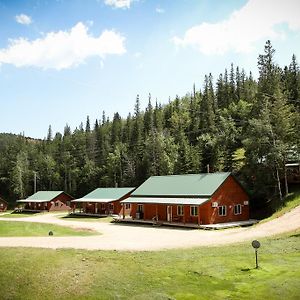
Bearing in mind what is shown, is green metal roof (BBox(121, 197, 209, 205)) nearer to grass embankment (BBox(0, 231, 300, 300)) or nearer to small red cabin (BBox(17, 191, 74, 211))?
grass embankment (BBox(0, 231, 300, 300))

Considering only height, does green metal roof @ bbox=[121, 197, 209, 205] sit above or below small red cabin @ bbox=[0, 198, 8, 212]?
above

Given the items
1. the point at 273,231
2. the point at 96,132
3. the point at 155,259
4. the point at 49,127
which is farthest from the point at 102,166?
the point at 155,259

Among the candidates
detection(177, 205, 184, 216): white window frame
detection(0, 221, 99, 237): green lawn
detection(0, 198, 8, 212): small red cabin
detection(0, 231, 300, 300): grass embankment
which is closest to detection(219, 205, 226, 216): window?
detection(177, 205, 184, 216): white window frame

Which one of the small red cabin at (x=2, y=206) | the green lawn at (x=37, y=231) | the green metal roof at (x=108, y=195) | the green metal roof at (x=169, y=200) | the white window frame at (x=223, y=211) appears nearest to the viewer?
the green lawn at (x=37, y=231)

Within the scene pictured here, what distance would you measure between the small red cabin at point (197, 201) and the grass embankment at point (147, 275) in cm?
2185

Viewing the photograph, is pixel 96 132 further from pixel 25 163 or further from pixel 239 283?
pixel 239 283

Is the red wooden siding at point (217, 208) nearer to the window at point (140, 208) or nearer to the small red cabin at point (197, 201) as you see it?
the small red cabin at point (197, 201)

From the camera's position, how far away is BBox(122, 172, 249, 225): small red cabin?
4297cm

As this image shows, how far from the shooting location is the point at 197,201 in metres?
42.6

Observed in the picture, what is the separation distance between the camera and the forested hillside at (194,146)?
47.9 meters

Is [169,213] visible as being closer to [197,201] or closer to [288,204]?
[197,201]

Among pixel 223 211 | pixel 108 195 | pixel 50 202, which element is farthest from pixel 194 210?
pixel 50 202

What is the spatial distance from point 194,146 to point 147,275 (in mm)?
80922

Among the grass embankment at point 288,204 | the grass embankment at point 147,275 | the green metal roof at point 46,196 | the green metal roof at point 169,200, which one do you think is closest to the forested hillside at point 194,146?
the grass embankment at point 288,204
